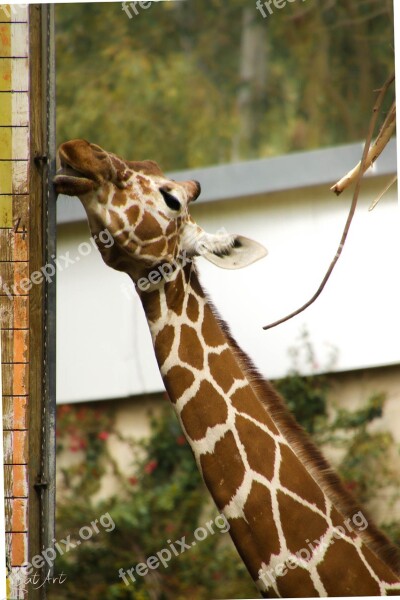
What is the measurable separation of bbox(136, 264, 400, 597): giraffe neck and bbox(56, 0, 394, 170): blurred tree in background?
15.0 feet

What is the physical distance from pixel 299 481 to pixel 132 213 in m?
0.92

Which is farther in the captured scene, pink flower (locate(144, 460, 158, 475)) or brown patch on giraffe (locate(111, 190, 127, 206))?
pink flower (locate(144, 460, 158, 475))

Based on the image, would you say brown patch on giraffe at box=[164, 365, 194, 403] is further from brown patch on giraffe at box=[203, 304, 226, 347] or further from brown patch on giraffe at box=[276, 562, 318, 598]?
brown patch on giraffe at box=[276, 562, 318, 598]

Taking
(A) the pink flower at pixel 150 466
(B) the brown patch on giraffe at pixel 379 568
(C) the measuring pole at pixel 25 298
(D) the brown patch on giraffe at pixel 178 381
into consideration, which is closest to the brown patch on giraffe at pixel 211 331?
(D) the brown patch on giraffe at pixel 178 381

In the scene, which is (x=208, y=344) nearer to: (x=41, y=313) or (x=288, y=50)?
(x=41, y=313)

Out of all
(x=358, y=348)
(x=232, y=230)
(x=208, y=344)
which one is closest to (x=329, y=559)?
(x=208, y=344)

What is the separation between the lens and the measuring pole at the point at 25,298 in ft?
8.48

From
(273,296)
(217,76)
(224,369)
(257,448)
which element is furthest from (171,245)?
(217,76)

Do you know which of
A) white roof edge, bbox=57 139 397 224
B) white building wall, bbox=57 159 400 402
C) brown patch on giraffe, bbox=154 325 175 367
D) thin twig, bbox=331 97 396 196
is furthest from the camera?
white roof edge, bbox=57 139 397 224

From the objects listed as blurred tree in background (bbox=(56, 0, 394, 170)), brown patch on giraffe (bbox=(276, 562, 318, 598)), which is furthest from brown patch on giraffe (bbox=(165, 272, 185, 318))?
blurred tree in background (bbox=(56, 0, 394, 170))

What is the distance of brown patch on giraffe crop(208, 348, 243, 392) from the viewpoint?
2.64m

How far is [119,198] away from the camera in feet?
8.59

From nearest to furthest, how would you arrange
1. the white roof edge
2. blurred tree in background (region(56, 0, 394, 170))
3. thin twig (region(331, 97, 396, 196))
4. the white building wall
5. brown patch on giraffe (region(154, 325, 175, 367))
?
brown patch on giraffe (region(154, 325, 175, 367))
thin twig (region(331, 97, 396, 196))
the white building wall
the white roof edge
blurred tree in background (region(56, 0, 394, 170))

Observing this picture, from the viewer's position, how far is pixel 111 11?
8.37m
